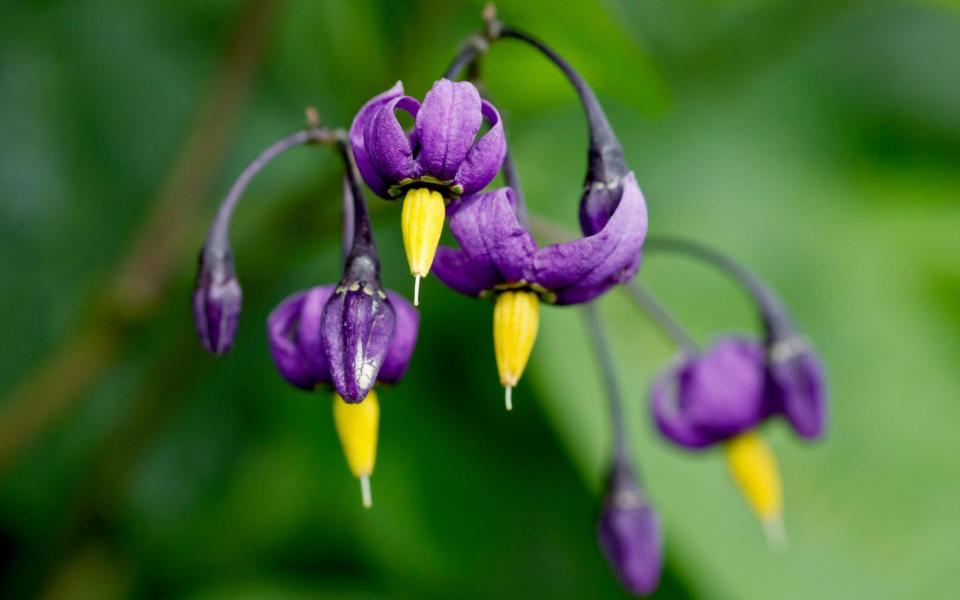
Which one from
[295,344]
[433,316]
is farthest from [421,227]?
[433,316]

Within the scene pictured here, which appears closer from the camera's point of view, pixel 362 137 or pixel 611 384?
pixel 362 137

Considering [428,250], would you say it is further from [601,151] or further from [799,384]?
[799,384]

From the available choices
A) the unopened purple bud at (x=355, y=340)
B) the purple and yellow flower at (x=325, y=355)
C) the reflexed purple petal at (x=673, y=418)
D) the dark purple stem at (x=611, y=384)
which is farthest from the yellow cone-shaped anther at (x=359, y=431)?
the reflexed purple petal at (x=673, y=418)

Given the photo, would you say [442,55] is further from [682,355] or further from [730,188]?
[730,188]

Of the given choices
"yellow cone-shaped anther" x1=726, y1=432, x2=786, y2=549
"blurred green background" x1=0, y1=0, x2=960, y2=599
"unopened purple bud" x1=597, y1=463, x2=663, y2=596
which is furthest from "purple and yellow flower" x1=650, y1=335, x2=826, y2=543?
"blurred green background" x1=0, y1=0, x2=960, y2=599

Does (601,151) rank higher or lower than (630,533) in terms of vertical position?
higher

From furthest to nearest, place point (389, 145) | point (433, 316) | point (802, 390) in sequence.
→ point (433, 316) < point (802, 390) < point (389, 145)

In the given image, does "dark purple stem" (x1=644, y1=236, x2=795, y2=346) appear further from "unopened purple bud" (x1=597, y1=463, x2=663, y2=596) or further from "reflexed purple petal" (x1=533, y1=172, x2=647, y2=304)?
"reflexed purple petal" (x1=533, y1=172, x2=647, y2=304)

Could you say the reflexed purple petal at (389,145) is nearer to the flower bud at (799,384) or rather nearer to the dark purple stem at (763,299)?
the dark purple stem at (763,299)
